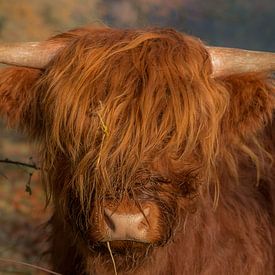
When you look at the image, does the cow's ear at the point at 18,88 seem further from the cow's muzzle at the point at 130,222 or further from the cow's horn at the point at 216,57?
the cow's muzzle at the point at 130,222

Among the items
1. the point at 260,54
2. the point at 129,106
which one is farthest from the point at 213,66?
the point at 129,106

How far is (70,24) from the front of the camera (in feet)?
31.0

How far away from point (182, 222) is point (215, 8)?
7.50 m

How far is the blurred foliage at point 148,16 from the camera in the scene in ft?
31.0

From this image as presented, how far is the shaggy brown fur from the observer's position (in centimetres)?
390

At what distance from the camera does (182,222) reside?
418cm

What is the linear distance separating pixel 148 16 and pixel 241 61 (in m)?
5.04

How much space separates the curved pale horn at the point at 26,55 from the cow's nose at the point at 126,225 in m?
0.93

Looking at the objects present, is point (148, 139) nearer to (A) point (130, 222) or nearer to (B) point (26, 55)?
(A) point (130, 222)

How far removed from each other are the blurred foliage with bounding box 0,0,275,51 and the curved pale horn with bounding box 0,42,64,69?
4.65 m

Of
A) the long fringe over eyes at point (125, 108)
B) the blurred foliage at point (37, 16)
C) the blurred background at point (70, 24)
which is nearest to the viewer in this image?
the long fringe over eyes at point (125, 108)

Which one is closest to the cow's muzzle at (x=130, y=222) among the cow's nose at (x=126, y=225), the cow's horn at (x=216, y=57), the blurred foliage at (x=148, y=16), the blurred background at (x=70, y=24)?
the cow's nose at (x=126, y=225)

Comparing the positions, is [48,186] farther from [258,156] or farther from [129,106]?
[258,156]

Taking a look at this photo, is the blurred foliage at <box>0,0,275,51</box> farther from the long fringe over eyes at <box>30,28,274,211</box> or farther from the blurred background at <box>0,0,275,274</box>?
the long fringe over eyes at <box>30,28,274,211</box>
